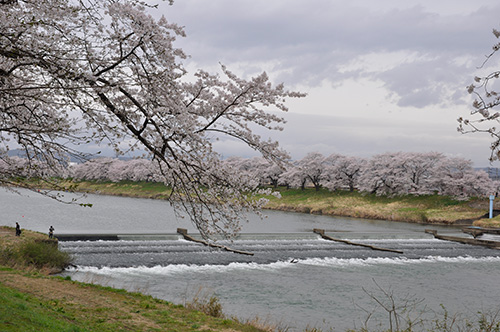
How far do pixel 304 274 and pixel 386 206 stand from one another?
3649 cm

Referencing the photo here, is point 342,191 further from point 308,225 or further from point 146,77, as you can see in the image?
point 146,77

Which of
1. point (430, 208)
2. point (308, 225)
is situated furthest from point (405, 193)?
point (308, 225)

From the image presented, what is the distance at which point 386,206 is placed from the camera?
52625 mm

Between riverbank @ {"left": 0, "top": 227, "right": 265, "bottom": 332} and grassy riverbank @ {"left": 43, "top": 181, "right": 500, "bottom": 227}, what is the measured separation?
40.0 meters

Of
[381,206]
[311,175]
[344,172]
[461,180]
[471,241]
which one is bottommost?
[471,241]

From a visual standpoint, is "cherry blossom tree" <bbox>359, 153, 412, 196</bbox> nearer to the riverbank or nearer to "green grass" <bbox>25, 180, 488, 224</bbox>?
"green grass" <bbox>25, 180, 488, 224</bbox>

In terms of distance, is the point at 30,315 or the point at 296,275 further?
the point at 296,275

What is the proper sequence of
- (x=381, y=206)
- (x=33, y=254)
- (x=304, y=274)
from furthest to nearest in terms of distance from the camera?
(x=381, y=206) < (x=304, y=274) < (x=33, y=254)

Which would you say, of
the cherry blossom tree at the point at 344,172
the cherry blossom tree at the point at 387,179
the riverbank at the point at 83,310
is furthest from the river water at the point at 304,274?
the cherry blossom tree at the point at 344,172

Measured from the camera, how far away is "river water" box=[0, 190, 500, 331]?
14430mm

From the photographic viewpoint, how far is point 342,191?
6297 cm

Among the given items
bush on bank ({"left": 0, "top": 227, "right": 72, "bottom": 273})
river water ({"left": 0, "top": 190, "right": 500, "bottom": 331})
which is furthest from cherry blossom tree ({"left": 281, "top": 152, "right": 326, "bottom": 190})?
bush on bank ({"left": 0, "top": 227, "right": 72, "bottom": 273})

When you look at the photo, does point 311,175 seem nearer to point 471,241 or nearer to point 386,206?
point 386,206

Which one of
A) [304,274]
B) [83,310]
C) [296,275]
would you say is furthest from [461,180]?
[83,310]
